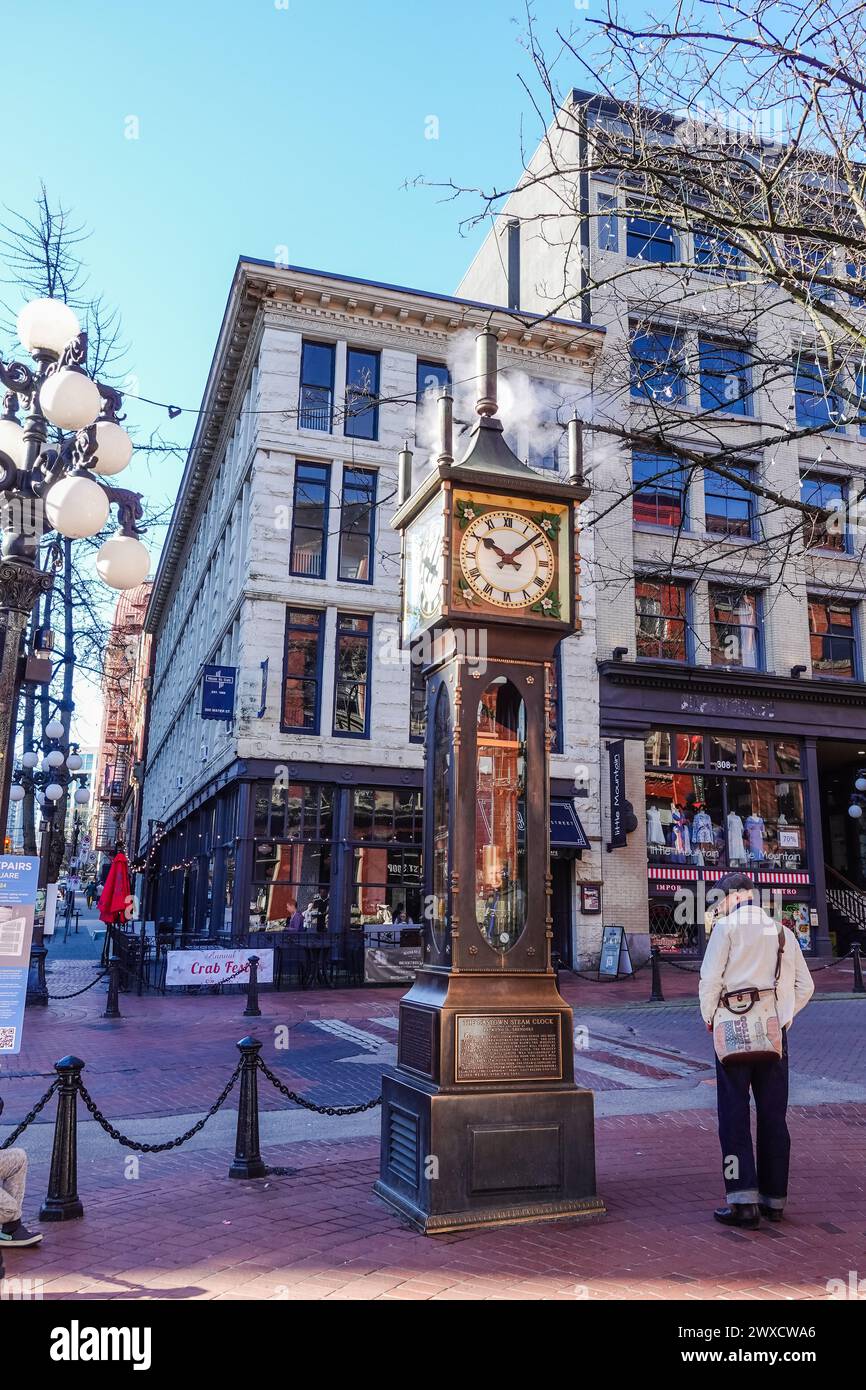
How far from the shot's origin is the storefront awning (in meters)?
21.4

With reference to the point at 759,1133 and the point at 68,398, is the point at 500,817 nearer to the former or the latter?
the point at 759,1133

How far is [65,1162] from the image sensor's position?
5.65 meters

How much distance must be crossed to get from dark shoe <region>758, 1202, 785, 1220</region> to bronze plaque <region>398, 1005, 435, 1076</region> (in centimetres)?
197

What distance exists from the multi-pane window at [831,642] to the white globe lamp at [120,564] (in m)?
21.7

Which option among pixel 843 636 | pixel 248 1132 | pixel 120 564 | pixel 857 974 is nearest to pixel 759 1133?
pixel 248 1132

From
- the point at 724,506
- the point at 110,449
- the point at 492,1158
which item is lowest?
the point at 492,1158

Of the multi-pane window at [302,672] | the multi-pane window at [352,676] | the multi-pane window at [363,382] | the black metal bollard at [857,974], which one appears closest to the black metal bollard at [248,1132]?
the black metal bollard at [857,974]

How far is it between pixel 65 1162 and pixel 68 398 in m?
4.53

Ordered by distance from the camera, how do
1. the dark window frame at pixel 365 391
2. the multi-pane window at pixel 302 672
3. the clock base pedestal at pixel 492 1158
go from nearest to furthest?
the clock base pedestal at pixel 492 1158 → the multi-pane window at pixel 302 672 → the dark window frame at pixel 365 391

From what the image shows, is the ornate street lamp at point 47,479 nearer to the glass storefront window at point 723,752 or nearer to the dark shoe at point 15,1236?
the dark shoe at point 15,1236

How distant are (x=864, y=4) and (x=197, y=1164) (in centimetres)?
842

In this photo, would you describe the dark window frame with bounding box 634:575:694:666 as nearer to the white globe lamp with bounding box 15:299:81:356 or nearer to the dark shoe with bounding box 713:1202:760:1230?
the white globe lamp with bounding box 15:299:81:356

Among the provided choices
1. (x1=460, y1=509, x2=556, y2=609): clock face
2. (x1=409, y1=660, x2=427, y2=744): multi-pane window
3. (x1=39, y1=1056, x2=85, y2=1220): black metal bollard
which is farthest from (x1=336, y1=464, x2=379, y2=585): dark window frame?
(x1=39, y1=1056, x2=85, y2=1220): black metal bollard

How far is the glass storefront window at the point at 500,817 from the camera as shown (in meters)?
6.01
